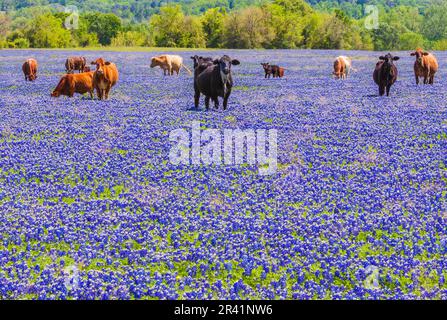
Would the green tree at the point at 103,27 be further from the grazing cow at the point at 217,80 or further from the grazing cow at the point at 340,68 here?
the grazing cow at the point at 217,80

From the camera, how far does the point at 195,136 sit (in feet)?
42.7

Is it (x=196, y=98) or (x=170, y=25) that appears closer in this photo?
(x=196, y=98)

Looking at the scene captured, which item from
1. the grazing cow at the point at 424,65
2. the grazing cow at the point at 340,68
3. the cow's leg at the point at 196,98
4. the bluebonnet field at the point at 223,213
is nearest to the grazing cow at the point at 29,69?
the cow's leg at the point at 196,98

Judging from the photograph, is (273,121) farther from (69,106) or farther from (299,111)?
(69,106)

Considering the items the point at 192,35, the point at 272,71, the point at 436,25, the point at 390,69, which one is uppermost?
the point at 436,25

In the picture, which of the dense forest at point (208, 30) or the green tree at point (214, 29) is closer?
the dense forest at point (208, 30)

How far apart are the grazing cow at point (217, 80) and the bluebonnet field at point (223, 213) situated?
62.1 inches

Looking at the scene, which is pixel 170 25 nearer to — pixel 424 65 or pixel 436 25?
pixel 424 65

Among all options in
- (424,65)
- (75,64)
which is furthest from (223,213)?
(75,64)

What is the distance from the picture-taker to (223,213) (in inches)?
311

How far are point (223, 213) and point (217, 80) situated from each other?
9361 mm

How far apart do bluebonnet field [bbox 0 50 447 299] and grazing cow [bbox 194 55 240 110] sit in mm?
1577

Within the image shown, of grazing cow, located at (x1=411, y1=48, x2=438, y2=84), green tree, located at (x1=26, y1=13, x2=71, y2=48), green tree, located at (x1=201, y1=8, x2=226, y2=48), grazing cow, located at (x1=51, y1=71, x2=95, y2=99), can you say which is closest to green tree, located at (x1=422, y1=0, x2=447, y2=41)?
green tree, located at (x1=201, y1=8, x2=226, y2=48)

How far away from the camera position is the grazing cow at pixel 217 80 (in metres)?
16.3
